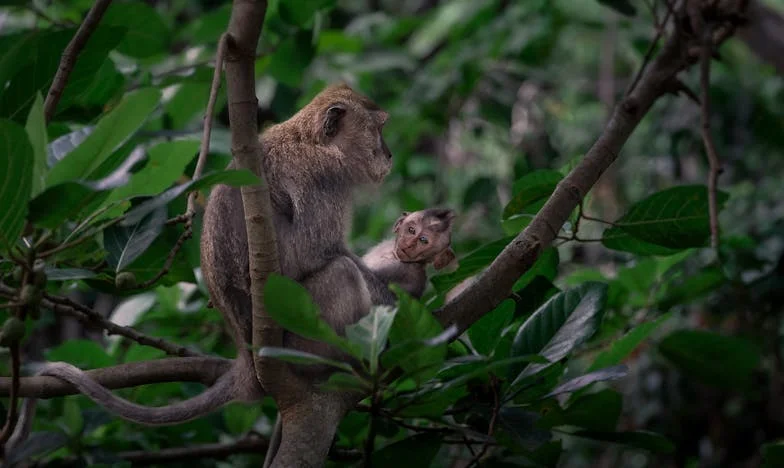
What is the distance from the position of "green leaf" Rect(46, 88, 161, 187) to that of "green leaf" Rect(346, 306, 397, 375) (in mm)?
621

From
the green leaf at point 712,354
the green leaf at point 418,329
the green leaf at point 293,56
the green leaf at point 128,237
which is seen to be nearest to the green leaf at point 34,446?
the green leaf at point 128,237

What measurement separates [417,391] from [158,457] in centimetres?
111

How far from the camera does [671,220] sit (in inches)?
104

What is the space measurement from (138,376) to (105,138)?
28.5 inches

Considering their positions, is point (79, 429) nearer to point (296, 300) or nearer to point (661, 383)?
point (296, 300)

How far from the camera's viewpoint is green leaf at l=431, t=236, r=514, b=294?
258 centimetres

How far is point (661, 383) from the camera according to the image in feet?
17.7

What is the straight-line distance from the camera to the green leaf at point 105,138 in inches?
72.2

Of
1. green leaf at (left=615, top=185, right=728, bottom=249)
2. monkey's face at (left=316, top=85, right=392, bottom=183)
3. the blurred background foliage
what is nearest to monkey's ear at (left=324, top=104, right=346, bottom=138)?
monkey's face at (left=316, top=85, right=392, bottom=183)

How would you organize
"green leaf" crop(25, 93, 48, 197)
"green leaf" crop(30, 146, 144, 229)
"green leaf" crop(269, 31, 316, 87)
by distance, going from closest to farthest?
1. "green leaf" crop(30, 146, 144, 229)
2. "green leaf" crop(25, 93, 48, 197)
3. "green leaf" crop(269, 31, 316, 87)

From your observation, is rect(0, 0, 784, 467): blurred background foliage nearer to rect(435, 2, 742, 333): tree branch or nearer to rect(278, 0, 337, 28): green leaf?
rect(278, 0, 337, 28): green leaf

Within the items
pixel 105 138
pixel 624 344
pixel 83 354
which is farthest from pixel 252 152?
pixel 83 354

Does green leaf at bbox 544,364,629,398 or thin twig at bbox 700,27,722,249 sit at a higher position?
thin twig at bbox 700,27,722,249

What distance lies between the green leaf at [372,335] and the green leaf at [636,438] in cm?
87
